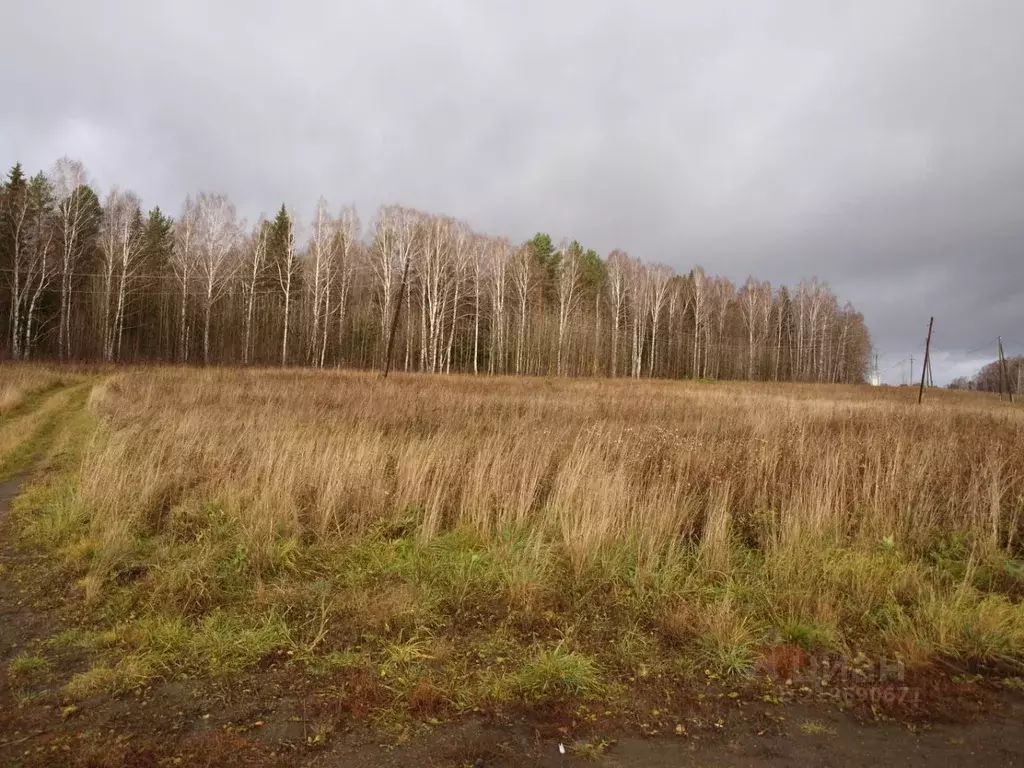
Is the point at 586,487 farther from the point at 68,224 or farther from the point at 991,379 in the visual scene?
the point at 991,379

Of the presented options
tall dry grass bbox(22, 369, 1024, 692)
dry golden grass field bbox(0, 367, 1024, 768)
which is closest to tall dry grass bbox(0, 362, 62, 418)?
dry golden grass field bbox(0, 367, 1024, 768)

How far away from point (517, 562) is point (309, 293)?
1603 inches

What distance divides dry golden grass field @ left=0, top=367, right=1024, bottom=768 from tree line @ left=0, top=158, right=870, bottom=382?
68.6 feet

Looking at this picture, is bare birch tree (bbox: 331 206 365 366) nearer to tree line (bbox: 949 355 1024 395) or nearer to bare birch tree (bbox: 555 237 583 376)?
bare birch tree (bbox: 555 237 583 376)

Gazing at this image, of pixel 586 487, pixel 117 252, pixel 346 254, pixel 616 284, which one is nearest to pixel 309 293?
pixel 346 254

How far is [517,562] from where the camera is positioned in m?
4.31

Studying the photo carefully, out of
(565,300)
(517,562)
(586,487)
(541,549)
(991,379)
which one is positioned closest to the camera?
(517,562)

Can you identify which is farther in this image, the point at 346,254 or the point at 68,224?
the point at 346,254

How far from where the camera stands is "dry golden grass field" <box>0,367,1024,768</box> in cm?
317

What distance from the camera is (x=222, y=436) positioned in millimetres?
7910

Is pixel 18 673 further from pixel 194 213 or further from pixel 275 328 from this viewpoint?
pixel 275 328

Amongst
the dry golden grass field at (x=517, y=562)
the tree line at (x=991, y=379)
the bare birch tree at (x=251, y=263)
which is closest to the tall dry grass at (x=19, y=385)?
→ the dry golden grass field at (x=517, y=562)

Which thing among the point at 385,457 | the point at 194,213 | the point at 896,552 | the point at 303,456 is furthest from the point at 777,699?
the point at 194,213

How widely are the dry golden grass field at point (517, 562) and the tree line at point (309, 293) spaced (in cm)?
2091
